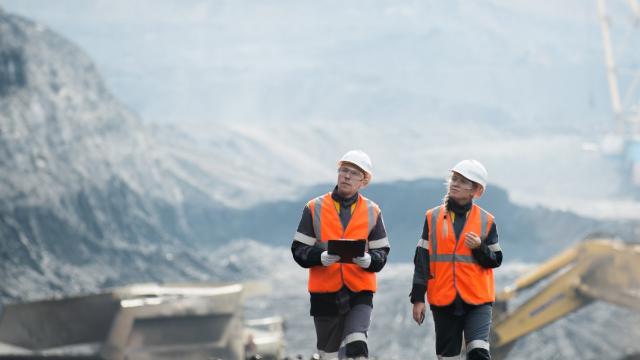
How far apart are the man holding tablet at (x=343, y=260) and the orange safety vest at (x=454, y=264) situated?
8.9 inches

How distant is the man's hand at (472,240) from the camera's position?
445 cm

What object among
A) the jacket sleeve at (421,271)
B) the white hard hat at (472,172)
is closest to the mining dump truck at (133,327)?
the jacket sleeve at (421,271)

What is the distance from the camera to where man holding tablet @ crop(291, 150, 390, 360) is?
183 inches

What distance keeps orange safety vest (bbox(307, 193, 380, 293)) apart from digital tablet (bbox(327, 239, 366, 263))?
0.17 meters

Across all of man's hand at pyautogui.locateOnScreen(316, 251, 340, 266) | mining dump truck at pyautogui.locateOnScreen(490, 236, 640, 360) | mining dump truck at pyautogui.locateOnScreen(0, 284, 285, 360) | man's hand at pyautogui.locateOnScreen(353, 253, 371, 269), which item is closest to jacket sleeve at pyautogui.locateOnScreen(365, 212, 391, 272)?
man's hand at pyautogui.locateOnScreen(353, 253, 371, 269)

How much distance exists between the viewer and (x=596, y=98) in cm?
11875

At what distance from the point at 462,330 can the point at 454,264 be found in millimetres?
293

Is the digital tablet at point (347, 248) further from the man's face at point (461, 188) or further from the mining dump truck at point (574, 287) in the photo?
the mining dump truck at point (574, 287)

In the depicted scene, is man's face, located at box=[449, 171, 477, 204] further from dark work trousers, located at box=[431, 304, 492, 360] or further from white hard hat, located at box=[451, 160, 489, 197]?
dark work trousers, located at box=[431, 304, 492, 360]

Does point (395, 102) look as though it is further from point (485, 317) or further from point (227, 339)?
point (485, 317)

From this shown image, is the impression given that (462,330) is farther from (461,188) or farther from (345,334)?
(461,188)

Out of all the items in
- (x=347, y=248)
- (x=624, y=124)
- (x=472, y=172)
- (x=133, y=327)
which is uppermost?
(x=624, y=124)

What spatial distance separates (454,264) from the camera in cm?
458

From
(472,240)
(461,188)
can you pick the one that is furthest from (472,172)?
(472,240)
